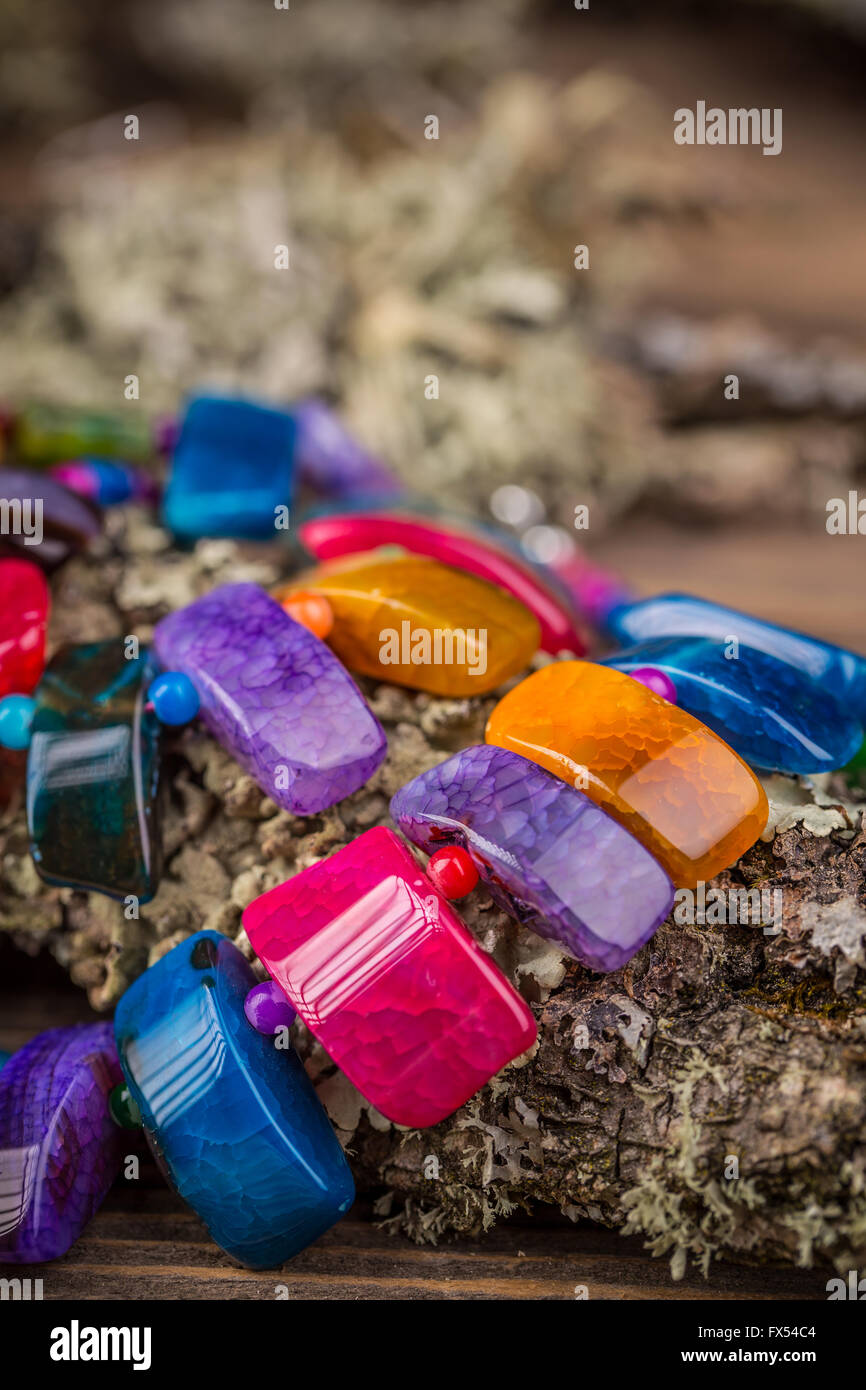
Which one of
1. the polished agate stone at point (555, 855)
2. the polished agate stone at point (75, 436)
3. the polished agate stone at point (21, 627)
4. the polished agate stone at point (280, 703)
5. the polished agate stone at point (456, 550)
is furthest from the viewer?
the polished agate stone at point (75, 436)

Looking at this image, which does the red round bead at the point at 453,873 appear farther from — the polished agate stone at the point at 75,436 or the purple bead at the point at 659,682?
the polished agate stone at the point at 75,436

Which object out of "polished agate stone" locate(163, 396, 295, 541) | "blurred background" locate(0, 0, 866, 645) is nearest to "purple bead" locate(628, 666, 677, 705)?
"polished agate stone" locate(163, 396, 295, 541)

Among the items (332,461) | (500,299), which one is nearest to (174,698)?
(332,461)

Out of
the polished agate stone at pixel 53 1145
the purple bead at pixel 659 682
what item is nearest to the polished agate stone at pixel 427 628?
the purple bead at pixel 659 682

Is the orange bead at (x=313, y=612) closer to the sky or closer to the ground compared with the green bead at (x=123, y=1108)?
closer to the sky

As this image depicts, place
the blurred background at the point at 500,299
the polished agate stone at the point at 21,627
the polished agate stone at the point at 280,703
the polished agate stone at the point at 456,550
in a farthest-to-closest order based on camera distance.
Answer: the blurred background at the point at 500,299 < the polished agate stone at the point at 456,550 < the polished agate stone at the point at 21,627 < the polished agate stone at the point at 280,703

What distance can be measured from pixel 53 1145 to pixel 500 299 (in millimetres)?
1174

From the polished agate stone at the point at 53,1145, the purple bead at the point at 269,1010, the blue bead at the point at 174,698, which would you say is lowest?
the polished agate stone at the point at 53,1145

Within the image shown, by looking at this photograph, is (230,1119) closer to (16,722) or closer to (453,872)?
(453,872)

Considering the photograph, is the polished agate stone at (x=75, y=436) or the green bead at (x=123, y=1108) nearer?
the green bead at (x=123, y=1108)

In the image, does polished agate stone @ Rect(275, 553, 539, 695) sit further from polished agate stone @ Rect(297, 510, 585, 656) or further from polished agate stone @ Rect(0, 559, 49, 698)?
polished agate stone @ Rect(0, 559, 49, 698)

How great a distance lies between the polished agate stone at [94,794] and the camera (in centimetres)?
74

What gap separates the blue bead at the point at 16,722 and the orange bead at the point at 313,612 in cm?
21
